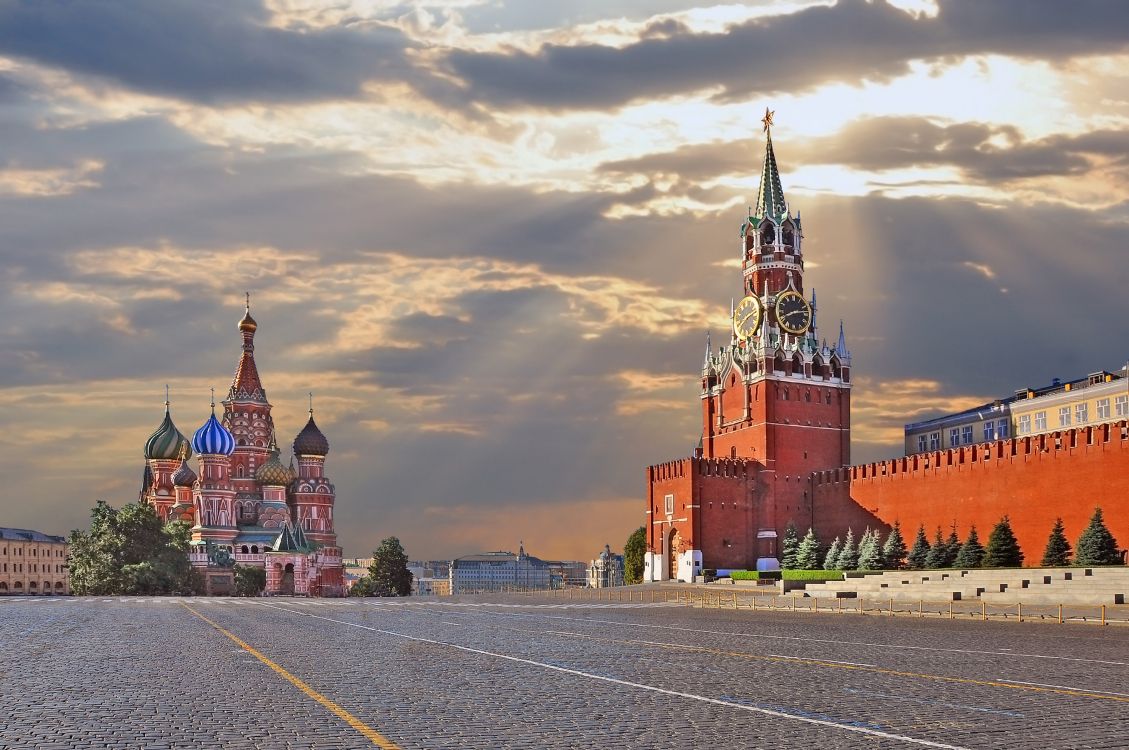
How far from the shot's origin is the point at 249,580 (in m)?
93.8

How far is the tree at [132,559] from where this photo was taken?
259ft

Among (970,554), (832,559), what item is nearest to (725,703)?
(970,554)

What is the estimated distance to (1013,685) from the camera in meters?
13.2

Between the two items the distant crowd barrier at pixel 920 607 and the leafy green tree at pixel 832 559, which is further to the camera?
the leafy green tree at pixel 832 559

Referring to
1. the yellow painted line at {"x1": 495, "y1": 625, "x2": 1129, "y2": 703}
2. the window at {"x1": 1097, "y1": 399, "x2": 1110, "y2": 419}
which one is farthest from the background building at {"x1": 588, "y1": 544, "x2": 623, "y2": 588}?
the yellow painted line at {"x1": 495, "y1": 625, "x2": 1129, "y2": 703}

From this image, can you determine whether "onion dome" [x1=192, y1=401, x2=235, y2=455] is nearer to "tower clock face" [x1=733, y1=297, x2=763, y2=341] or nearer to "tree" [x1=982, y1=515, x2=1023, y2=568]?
"tower clock face" [x1=733, y1=297, x2=763, y2=341]

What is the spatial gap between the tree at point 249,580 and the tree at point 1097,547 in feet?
213

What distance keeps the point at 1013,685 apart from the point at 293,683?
790 centimetres

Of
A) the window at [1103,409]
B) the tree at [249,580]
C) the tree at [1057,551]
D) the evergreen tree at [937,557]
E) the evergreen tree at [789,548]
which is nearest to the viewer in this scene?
the tree at [1057,551]

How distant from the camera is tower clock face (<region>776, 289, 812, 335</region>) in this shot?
77125mm

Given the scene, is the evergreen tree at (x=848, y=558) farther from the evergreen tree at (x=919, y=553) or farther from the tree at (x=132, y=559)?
the tree at (x=132, y=559)

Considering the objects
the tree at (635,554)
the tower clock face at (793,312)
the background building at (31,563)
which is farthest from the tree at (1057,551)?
the background building at (31,563)

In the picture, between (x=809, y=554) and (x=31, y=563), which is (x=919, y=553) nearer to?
(x=809, y=554)

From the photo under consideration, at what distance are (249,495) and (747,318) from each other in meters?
Result: 48.0
